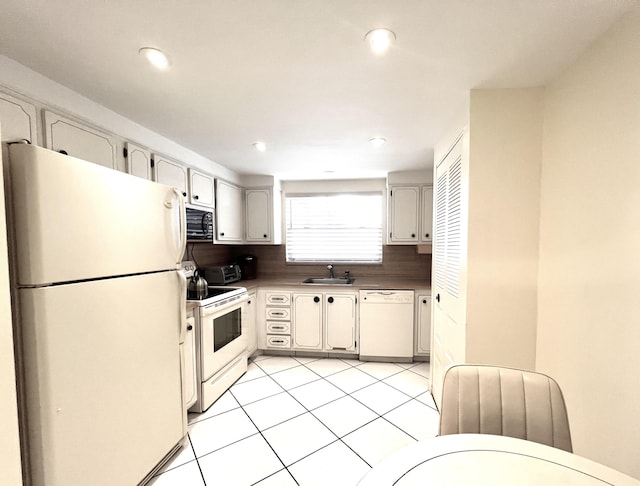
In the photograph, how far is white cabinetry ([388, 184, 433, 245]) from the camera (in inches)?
140

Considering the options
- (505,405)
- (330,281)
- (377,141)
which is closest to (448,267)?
(505,405)

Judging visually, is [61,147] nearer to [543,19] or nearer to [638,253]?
[543,19]

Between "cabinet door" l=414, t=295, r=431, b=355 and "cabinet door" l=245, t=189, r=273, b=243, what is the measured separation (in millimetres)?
2102

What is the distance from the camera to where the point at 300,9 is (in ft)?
3.55

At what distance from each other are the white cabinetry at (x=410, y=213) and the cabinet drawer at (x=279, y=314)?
1.66 metres

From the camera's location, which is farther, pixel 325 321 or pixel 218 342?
pixel 325 321

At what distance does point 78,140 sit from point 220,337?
72.3 inches

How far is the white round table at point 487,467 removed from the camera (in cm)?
78

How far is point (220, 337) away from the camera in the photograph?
8.56 feet

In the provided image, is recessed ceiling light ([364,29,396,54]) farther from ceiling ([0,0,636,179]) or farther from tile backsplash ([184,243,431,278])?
tile backsplash ([184,243,431,278])

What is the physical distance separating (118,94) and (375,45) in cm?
154

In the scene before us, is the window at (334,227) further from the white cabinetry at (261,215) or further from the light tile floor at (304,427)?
the light tile floor at (304,427)

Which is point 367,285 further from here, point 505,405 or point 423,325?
point 505,405

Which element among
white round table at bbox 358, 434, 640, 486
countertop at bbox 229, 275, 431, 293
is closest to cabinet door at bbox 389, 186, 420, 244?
countertop at bbox 229, 275, 431, 293
